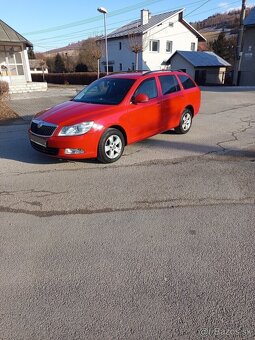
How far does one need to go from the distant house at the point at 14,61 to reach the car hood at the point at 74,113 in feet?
51.2

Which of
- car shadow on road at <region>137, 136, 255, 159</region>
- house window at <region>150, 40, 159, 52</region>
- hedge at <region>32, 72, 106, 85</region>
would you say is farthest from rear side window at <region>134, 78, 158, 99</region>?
house window at <region>150, 40, 159, 52</region>

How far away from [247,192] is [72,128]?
126 inches

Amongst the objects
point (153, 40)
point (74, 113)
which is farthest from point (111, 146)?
point (153, 40)

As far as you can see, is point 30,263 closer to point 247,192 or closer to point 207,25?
point 247,192

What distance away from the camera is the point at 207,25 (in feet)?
305

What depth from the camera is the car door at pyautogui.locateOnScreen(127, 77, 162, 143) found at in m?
6.00

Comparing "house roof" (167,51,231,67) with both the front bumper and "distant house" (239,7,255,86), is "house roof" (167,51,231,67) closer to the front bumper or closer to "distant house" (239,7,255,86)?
"distant house" (239,7,255,86)

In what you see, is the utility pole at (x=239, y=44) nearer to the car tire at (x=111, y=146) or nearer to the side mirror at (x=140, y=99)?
the side mirror at (x=140, y=99)

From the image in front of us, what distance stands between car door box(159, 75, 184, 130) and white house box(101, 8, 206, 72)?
32.7 m

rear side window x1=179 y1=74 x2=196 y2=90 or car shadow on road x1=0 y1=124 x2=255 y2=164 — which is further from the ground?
rear side window x1=179 y1=74 x2=196 y2=90

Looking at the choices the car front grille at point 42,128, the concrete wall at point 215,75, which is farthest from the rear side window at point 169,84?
the concrete wall at point 215,75

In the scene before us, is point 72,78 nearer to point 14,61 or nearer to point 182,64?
point 182,64

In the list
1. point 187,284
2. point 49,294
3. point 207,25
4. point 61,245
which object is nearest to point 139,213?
point 61,245

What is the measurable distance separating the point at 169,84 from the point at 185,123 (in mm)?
1270
